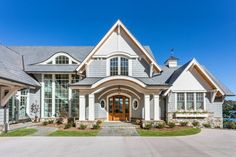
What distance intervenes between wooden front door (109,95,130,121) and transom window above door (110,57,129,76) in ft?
7.25

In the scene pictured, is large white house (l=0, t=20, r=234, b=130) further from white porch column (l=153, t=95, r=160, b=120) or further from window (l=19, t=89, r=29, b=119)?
white porch column (l=153, t=95, r=160, b=120)

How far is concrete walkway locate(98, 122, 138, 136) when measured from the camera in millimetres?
12539

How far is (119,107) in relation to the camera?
58.5 feet

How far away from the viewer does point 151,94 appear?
16.1 metres

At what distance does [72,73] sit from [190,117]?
1183 cm

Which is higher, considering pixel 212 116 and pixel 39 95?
pixel 39 95

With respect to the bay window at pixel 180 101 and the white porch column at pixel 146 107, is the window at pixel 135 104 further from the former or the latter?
the bay window at pixel 180 101

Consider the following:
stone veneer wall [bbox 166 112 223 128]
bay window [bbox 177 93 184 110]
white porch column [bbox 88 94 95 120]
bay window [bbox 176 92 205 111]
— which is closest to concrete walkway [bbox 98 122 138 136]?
white porch column [bbox 88 94 95 120]

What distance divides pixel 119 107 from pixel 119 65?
3.83 m

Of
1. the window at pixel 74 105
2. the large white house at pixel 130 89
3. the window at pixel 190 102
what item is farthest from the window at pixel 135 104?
the window at pixel 74 105

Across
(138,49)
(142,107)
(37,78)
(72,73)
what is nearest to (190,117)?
(142,107)

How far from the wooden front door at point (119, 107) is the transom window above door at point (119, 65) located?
2210 millimetres

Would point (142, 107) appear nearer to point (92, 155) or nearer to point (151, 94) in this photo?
point (151, 94)

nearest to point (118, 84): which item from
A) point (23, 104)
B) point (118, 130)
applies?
point (118, 130)
